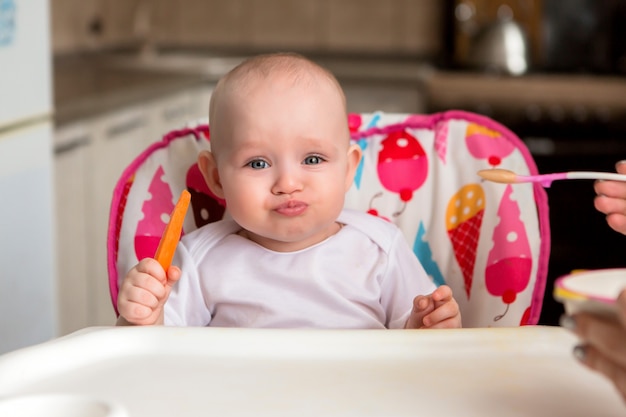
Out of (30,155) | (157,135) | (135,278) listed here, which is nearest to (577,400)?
(135,278)

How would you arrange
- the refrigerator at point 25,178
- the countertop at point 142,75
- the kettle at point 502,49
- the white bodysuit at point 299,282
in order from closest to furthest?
1. the white bodysuit at point 299,282
2. the refrigerator at point 25,178
3. the countertop at point 142,75
4. the kettle at point 502,49

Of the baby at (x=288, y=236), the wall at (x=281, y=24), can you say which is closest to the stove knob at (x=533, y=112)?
the wall at (x=281, y=24)

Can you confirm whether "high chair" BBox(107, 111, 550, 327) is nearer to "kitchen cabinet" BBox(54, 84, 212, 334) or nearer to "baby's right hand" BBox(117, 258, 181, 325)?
"baby's right hand" BBox(117, 258, 181, 325)

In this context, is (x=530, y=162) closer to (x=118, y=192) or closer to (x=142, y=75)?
(x=118, y=192)

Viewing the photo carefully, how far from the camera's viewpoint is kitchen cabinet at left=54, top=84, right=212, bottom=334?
8.96 ft

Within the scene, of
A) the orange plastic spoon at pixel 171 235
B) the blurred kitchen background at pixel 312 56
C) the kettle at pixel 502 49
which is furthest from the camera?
the kettle at pixel 502 49

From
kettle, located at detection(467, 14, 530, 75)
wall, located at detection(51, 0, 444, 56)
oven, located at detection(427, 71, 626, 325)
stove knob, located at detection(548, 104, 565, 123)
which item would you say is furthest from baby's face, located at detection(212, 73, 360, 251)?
wall, located at detection(51, 0, 444, 56)

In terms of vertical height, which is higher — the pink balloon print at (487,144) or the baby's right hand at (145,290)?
the pink balloon print at (487,144)

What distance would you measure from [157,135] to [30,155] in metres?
1.01

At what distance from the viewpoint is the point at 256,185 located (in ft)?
4.32

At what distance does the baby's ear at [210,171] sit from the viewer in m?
1.44

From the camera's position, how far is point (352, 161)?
1.46 meters

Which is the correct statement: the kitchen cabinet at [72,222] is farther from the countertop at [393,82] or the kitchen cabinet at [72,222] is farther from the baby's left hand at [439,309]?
the baby's left hand at [439,309]

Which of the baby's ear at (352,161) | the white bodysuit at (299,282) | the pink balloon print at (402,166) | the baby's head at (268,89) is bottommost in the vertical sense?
the white bodysuit at (299,282)
